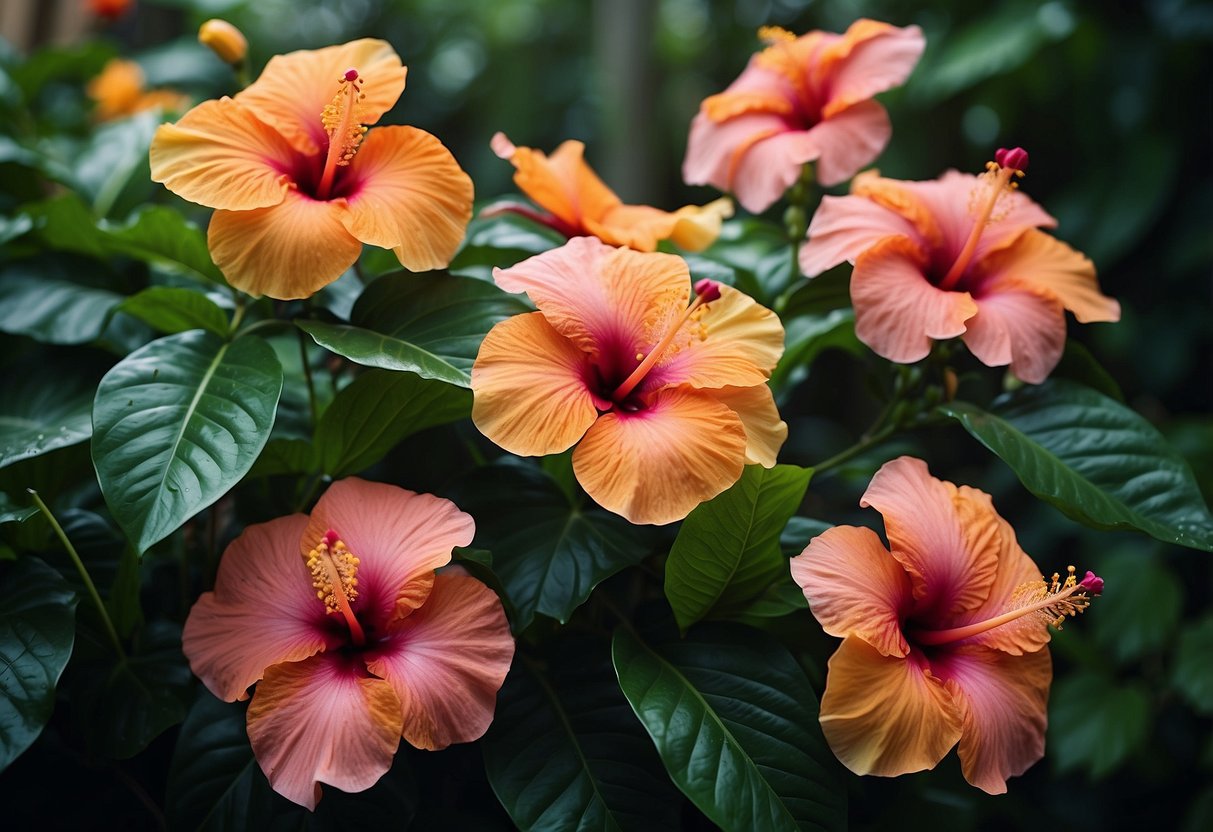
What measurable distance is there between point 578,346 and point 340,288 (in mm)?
220

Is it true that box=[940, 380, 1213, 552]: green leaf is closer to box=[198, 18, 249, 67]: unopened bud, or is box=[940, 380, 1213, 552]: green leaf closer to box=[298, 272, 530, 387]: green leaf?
box=[298, 272, 530, 387]: green leaf

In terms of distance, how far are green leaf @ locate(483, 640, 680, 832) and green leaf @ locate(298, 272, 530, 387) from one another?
20 centimetres

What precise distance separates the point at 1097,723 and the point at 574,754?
888mm

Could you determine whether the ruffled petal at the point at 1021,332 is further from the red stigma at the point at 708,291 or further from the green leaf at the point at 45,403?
the green leaf at the point at 45,403

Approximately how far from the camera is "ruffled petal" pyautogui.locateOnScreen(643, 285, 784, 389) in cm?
60

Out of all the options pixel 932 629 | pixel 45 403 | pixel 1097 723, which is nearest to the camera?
pixel 932 629

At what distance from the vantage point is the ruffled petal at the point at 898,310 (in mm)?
638

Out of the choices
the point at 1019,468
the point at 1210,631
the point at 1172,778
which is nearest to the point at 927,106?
the point at 1210,631

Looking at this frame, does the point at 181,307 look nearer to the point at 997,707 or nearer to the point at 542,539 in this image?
the point at 542,539

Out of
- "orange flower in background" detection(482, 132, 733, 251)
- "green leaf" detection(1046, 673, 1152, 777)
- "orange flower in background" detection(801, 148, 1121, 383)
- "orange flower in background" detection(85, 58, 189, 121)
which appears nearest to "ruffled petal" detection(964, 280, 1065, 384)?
"orange flower in background" detection(801, 148, 1121, 383)

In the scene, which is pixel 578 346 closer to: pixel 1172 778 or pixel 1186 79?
pixel 1172 778

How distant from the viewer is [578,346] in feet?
2.00

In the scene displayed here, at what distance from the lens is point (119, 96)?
1.28 m

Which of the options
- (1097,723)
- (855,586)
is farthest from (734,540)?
(1097,723)
